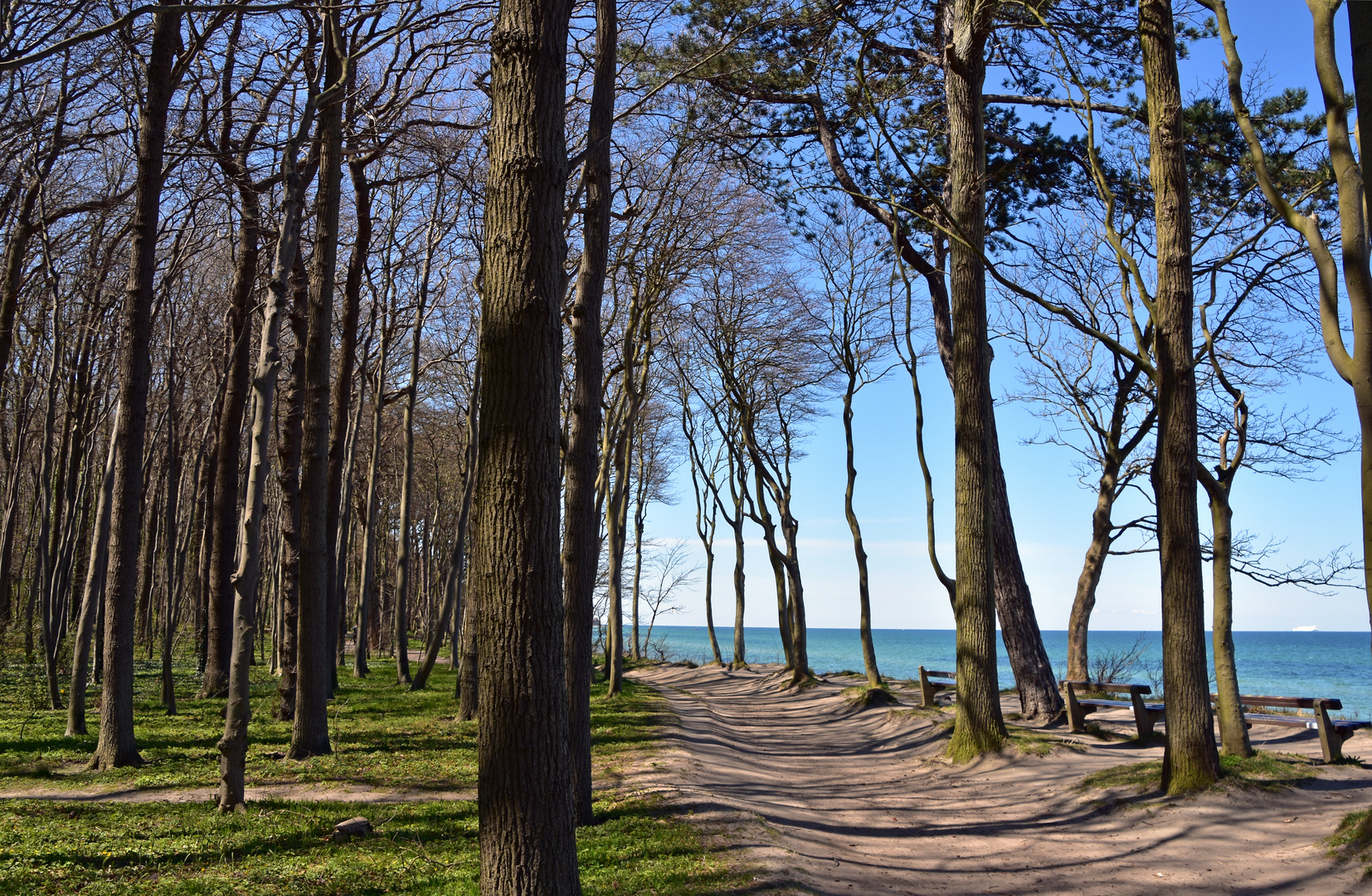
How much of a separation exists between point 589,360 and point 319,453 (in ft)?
13.0

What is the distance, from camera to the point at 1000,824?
7.12m

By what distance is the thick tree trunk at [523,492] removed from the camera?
3.44 meters

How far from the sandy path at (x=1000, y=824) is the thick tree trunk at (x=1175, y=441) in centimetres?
57

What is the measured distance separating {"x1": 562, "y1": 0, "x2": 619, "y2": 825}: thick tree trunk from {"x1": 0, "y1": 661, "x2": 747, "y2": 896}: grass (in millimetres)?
Answer: 1596

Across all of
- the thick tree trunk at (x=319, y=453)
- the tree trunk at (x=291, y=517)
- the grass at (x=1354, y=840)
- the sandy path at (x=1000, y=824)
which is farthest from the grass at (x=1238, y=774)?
the tree trunk at (x=291, y=517)

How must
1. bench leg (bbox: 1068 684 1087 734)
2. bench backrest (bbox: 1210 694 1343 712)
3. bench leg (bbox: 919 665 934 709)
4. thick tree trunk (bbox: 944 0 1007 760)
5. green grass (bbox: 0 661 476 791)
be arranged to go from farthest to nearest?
bench leg (bbox: 919 665 934 709) < bench leg (bbox: 1068 684 1087 734) < bench backrest (bbox: 1210 694 1343 712) < thick tree trunk (bbox: 944 0 1007 760) < green grass (bbox: 0 661 476 791)

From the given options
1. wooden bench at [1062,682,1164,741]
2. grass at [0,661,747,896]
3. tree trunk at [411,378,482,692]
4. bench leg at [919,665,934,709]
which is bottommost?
bench leg at [919,665,934,709]

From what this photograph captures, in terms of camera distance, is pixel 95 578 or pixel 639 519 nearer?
pixel 95 578

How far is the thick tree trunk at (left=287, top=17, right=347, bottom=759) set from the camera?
8.77m

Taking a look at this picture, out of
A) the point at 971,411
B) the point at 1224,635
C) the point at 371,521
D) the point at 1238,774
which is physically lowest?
the point at 1238,774

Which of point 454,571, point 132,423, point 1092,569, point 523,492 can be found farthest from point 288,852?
point 1092,569

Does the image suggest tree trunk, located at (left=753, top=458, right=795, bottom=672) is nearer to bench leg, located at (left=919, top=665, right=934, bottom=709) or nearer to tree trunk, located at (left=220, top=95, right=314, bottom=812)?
bench leg, located at (left=919, top=665, right=934, bottom=709)

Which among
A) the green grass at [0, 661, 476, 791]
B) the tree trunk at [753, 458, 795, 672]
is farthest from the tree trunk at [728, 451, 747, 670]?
the green grass at [0, 661, 476, 791]

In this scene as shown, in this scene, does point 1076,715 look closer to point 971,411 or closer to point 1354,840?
point 971,411
